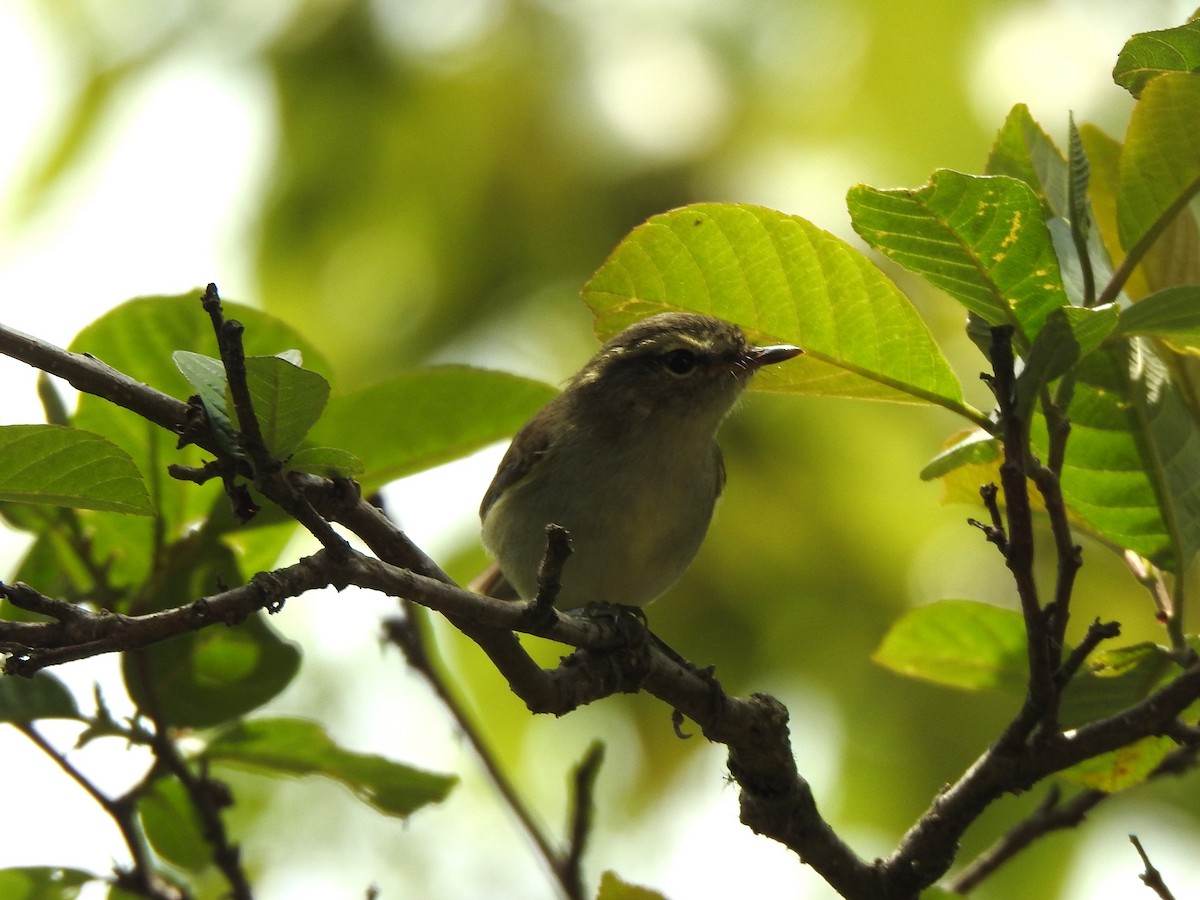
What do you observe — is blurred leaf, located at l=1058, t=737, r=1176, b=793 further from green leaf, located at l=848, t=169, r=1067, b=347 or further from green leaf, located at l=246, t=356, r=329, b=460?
green leaf, located at l=246, t=356, r=329, b=460

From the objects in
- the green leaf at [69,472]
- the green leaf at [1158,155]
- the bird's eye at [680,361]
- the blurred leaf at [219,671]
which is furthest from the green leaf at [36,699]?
the green leaf at [1158,155]

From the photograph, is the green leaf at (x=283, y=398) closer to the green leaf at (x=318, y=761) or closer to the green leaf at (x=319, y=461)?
the green leaf at (x=319, y=461)

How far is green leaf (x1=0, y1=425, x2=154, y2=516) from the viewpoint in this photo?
5.93ft

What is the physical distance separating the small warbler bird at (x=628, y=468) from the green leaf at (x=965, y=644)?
2.47 feet

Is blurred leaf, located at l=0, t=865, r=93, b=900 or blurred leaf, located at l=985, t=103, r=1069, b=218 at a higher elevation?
→ blurred leaf, located at l=985, t=103, r=1069, b=218

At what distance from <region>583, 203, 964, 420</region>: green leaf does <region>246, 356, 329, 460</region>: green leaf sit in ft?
2.72

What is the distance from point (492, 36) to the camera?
5.26 metres

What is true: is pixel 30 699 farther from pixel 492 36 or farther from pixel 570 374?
pixel 492 36

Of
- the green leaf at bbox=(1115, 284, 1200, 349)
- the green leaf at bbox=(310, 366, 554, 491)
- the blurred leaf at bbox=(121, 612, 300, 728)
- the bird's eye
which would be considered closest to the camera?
the green leaf at bbox=(1115, 284, 1200, 349)

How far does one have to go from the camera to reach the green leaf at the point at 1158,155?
2080mm

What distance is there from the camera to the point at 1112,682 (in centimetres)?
234

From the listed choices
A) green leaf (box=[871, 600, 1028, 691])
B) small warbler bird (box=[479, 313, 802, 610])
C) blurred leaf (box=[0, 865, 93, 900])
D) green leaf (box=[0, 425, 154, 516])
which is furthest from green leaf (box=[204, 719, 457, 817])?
green leaf (box=[0, 425, 154, 516])

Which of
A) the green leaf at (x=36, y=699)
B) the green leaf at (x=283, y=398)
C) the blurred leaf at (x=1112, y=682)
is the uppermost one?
the green leaf at (x=36, y=699)

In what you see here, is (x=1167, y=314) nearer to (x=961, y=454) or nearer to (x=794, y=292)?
(x=961, y=454)
